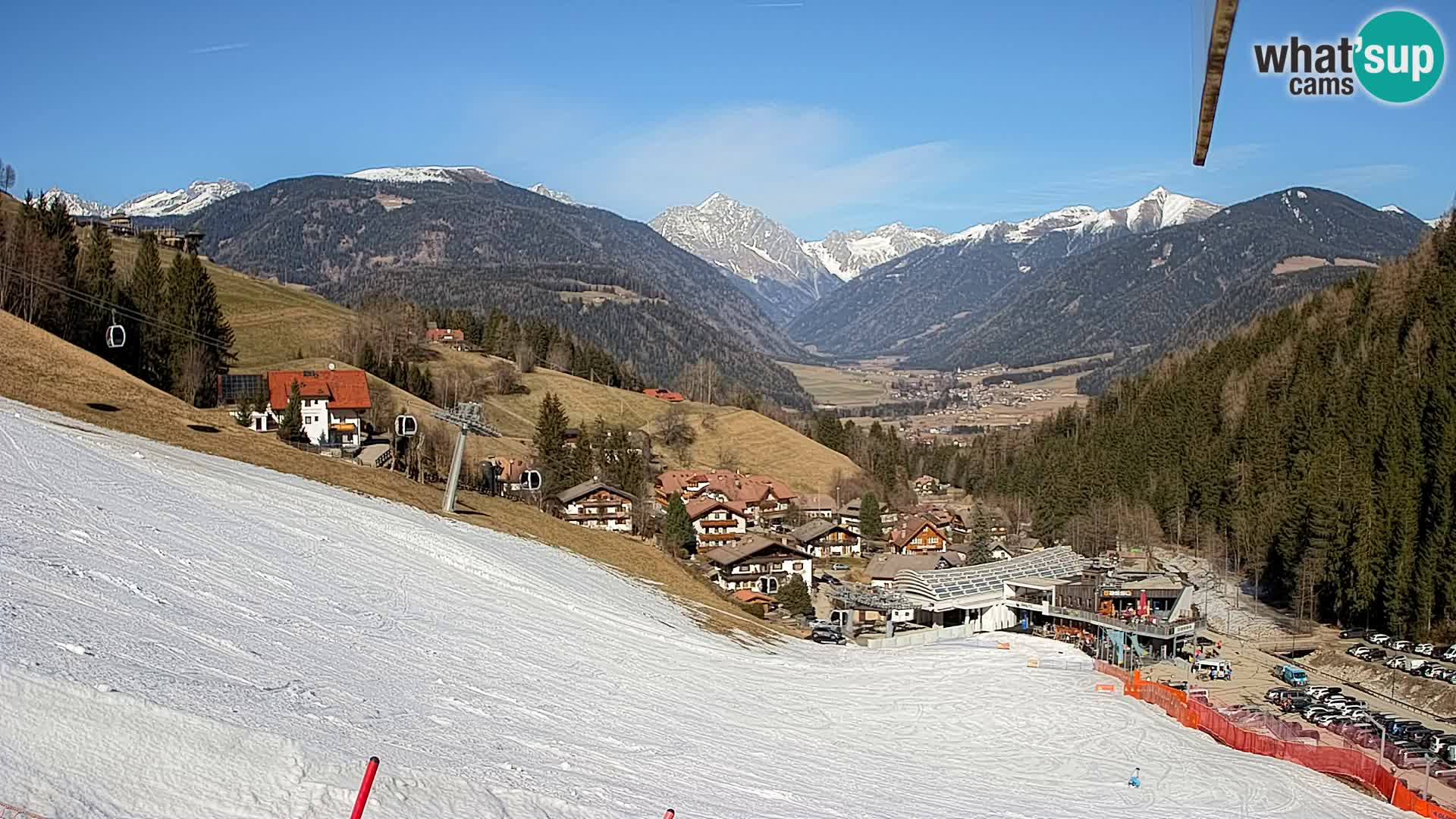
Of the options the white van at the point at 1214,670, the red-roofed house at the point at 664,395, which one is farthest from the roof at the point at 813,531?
the red-roofed house at the point at 664,395

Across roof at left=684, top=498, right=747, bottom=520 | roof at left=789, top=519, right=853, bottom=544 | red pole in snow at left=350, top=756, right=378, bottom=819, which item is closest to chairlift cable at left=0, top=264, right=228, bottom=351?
roof at left=684, top=498, right=747, bottom=520

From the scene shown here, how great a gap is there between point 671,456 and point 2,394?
8110 centimetres

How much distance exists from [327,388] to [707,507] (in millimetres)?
28157

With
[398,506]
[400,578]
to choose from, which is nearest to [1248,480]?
[398,506]

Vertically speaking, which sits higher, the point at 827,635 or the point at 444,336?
the point at 444,336

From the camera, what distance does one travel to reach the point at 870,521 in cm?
9094

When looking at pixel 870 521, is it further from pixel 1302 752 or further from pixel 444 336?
pixel 1302 752

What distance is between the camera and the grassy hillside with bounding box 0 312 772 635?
3291 cm

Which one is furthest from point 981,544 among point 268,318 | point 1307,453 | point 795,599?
point 268,318

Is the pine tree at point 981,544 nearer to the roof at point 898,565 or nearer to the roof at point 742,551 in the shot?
the roof at point 898,565

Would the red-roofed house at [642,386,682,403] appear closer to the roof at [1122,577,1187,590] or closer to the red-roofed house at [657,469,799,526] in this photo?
the red-roofed house at [657,469,799,526]

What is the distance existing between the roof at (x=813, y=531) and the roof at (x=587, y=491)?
12.7 metres

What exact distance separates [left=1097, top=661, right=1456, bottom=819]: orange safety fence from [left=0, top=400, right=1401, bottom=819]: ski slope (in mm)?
1060

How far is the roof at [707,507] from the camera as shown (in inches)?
3420
